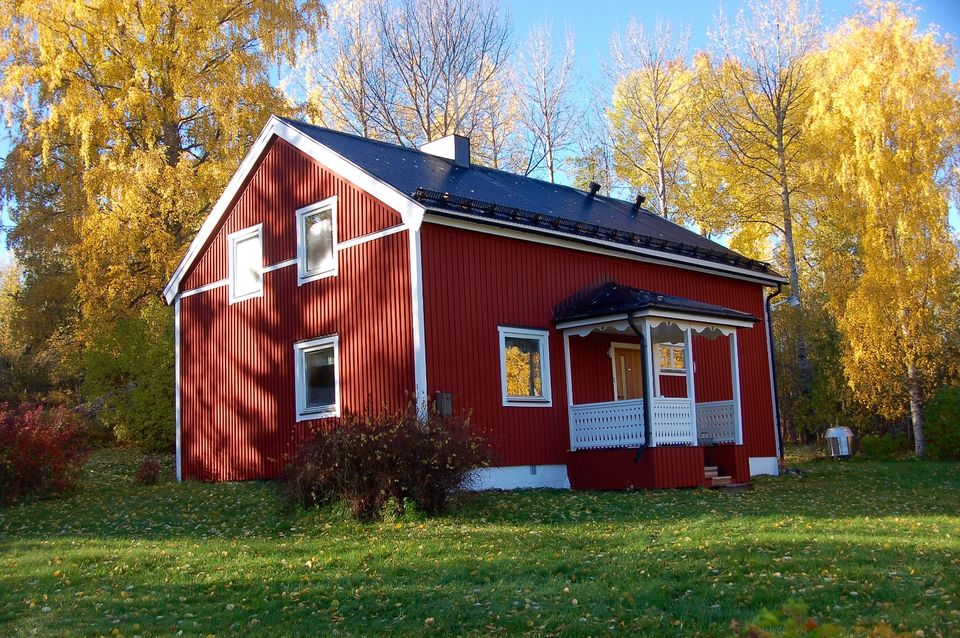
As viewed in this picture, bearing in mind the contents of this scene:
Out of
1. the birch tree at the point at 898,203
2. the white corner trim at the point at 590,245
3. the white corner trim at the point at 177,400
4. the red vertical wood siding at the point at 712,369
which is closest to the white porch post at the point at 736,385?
the red vertical wood siding at the point at 712,369

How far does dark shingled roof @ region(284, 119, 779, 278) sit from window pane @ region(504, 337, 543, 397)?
202cm

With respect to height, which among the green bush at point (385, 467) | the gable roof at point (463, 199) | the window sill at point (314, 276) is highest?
the gable roof at point (463, 199)

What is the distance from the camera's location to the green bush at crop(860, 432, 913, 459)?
82.4ft

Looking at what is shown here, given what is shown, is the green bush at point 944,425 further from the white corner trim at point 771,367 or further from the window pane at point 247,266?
the window pane at point 247,266

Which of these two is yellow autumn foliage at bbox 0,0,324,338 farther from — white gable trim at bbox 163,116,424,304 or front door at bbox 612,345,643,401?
front door at bbox 612,345,643,401

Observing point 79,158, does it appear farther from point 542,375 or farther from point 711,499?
point 711,499

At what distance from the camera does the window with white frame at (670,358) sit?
63.1 ft

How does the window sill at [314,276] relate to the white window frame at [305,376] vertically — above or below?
above

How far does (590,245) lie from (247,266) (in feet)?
21.8

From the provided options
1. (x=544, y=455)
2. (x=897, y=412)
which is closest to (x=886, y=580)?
(x=544, y=455)

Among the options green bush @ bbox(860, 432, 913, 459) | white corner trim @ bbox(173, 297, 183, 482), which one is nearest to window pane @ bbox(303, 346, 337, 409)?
white corner trim @ bbox(173, 297, 183, 482)

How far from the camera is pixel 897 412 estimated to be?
23938 millimetres

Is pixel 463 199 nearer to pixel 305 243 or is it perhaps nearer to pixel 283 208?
pixel 305 243

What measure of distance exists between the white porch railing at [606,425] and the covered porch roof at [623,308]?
1.44 meters
